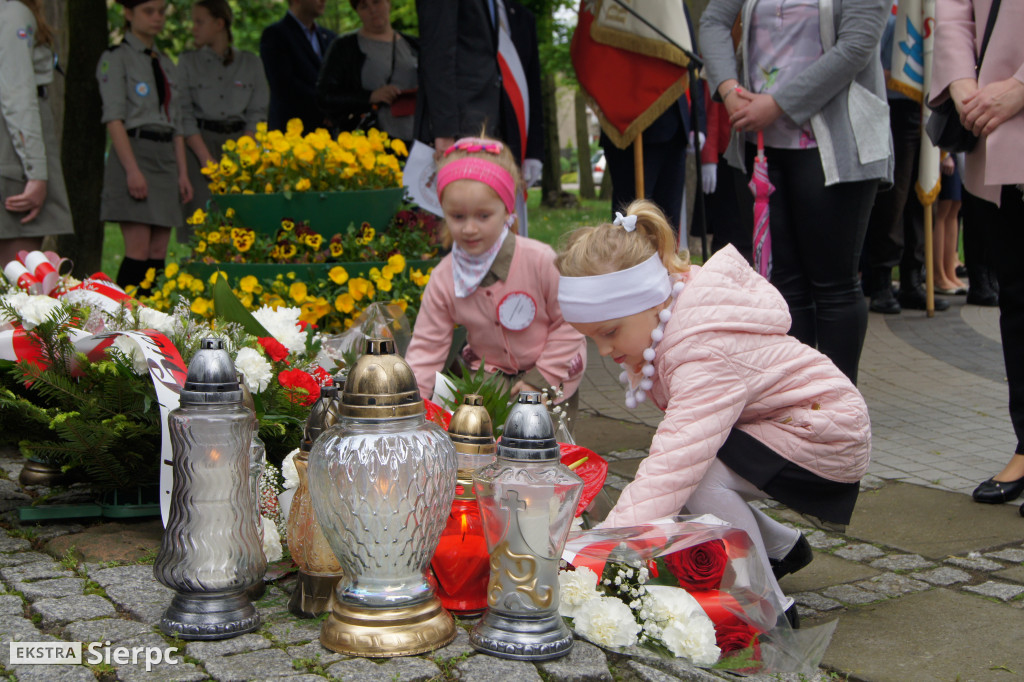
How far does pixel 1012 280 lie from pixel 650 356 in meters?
1.71

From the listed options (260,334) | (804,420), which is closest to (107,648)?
(260,334)

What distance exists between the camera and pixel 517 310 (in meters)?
3.88

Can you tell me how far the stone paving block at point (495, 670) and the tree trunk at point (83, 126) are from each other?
7.10 metres

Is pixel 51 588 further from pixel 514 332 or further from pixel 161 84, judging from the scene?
pixel 161 84

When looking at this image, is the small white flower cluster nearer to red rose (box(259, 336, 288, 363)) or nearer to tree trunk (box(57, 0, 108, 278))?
red rose (box(259, 336, 288, 363))

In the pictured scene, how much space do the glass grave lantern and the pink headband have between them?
1405mm

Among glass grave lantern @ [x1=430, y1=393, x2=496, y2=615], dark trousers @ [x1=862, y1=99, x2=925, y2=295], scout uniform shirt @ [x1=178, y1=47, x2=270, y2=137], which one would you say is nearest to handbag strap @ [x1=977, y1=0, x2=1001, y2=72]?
glass grave lantern @ [x1=430, y1=393, x2=496, y2=615]

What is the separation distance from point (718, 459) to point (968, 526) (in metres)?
1.24

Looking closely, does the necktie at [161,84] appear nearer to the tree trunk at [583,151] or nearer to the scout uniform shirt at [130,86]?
the scout uniform shirt at [130,86]

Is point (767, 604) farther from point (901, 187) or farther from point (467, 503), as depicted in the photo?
point (901, 187)

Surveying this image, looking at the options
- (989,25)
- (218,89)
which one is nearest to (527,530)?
(989,25)

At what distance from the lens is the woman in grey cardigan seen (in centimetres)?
374

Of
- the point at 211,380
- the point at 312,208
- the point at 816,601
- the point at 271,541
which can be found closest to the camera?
the point at 211,380

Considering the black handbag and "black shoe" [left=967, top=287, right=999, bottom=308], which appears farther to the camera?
"black shoe" [left=967, top=287, right=999, bottom=308]
